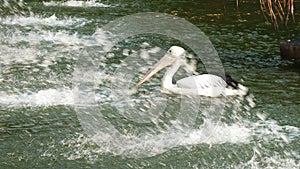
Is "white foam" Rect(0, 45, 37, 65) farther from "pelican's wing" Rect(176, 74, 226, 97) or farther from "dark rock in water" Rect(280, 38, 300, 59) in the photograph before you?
"dark rock in water" Rect(280, 38, 300, 59)

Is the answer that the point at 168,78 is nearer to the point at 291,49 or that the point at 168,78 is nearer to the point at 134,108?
the point at 134,108

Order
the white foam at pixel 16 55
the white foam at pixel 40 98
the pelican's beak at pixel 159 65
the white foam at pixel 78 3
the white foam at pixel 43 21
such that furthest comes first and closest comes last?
the white foam at pixel 78 3
the white foam at pixel 43 21
the white foam at pixel 16 55
the pelican's beak at pixel 159 65
the white foam at pixel 40 98

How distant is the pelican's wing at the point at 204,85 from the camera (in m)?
8.53

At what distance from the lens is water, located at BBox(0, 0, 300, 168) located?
636 centimetres

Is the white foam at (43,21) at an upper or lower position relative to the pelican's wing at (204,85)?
lower

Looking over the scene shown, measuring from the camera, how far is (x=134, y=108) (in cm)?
803

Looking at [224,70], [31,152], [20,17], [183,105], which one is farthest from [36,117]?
[20,17]

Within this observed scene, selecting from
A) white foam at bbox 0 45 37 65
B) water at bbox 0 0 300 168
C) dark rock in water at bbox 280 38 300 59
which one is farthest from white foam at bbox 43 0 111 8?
dark rock in water at bbox 280 38 300 59

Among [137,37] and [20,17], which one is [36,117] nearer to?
[137,37]

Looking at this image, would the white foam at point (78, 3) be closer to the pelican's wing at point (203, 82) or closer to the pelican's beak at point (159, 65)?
the pelican's beak at point (159, 65)

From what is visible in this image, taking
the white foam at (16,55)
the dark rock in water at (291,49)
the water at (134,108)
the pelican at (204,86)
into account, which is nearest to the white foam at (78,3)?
the water at (134,108)

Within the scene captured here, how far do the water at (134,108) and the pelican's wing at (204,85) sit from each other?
4.7 inches

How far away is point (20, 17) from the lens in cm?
A: 1508

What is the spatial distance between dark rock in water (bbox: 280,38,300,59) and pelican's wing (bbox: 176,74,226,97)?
2.01 meters
